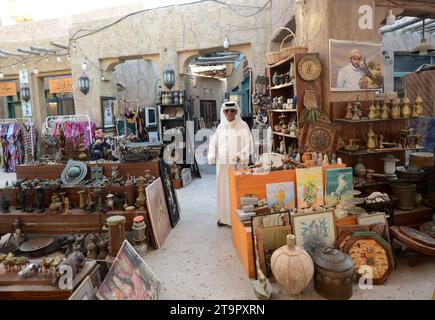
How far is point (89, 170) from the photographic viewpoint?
4.08m

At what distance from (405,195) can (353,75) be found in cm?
160

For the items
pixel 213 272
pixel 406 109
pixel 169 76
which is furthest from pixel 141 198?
pixel 169 76

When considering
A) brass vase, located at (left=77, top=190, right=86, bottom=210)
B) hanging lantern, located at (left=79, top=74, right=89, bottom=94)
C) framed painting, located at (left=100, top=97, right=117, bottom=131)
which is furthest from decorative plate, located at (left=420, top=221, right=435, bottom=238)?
hanging lantern, located at (left=79, top=74, right=89, bottom=94)

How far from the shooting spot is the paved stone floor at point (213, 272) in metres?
2.74

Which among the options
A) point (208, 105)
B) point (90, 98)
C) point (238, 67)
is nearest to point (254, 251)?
point (90, 98)

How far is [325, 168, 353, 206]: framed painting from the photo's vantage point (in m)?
3.53

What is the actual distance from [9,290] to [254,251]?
195cm

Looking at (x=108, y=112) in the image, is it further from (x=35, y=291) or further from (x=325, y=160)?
(x=35, y=291)

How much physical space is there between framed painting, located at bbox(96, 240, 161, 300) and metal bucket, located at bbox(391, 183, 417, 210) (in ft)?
9.58

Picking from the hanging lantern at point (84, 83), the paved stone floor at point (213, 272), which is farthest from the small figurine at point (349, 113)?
the hanging lantern at point (84, 83)

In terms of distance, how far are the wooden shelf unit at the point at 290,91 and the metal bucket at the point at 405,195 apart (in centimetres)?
142

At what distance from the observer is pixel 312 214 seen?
10.3ft

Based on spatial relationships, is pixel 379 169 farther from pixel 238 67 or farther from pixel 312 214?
pixel 238 67

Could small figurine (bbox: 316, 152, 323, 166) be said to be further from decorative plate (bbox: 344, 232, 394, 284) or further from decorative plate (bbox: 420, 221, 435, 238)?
decorative plate (bbox: 420, 221, 435, 238)
